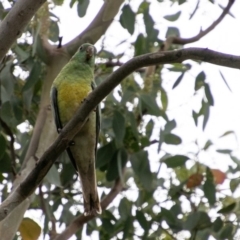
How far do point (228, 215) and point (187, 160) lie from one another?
1.36ft

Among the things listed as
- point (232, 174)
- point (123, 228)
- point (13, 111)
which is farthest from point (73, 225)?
point (232, 174)

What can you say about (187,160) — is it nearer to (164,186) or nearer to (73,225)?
(164,186)

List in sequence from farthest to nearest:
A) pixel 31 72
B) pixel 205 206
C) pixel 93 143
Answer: pixel 205 206, pixel 31 72, pixel 93 143

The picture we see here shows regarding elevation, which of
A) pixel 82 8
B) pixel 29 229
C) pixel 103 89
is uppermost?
pixel 82 8

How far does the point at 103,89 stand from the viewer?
2.23 meters

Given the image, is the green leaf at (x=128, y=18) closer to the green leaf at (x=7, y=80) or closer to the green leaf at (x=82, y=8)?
the green leaf at (x=82, y=8)

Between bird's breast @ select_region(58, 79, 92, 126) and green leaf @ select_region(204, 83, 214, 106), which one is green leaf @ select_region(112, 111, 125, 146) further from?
green leaf @ select_region(204, 83, 214, 106)

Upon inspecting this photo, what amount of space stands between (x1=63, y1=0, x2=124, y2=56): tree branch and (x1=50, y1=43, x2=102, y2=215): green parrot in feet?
1.18

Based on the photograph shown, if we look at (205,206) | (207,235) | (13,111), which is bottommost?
(207,235)

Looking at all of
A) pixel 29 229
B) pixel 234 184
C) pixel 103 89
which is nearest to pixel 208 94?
pixel 234 184

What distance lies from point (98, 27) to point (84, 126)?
0.78 m

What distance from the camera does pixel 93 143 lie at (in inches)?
132

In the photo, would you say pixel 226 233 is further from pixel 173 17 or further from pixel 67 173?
pixel 173 17

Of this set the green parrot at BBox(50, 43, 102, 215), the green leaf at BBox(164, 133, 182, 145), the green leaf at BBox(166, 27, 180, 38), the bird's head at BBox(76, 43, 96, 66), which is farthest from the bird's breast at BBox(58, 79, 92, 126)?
the green leaf at BBox(166, 27, 180, 38)
